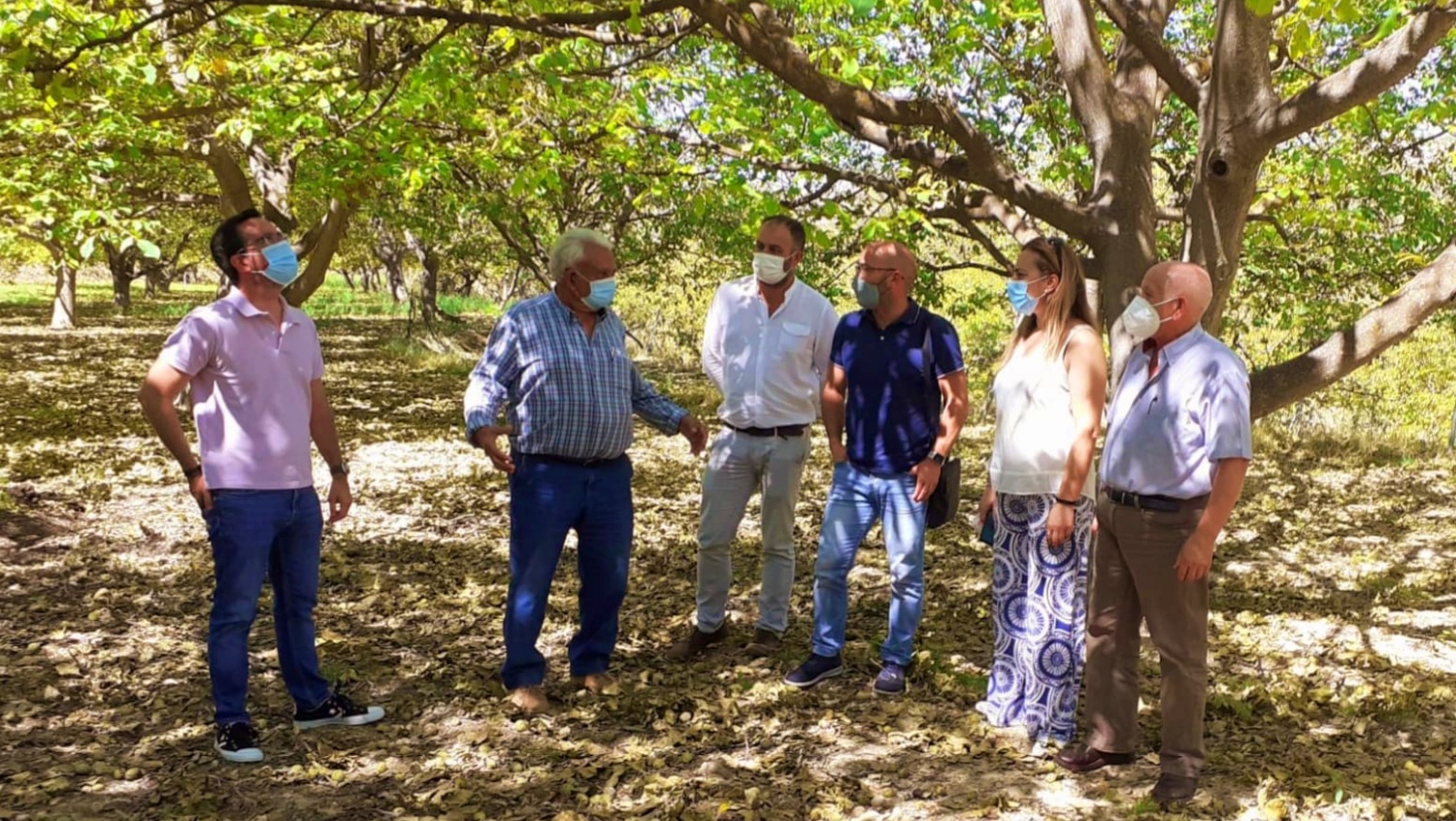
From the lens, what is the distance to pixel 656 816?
383 cm

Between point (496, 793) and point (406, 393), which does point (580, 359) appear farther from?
point (406, 393)

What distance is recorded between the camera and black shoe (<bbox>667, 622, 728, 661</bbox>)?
18.1 ft

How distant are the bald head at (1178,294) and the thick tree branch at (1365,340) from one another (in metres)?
1.55

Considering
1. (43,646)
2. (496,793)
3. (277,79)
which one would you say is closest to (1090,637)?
(496,793)

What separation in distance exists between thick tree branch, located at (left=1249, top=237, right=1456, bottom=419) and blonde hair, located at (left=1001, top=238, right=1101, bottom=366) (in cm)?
138

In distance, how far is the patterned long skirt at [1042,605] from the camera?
4234 millimetres

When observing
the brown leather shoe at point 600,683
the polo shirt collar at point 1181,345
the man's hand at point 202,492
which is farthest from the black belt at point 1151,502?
the man's hand at point 202,492

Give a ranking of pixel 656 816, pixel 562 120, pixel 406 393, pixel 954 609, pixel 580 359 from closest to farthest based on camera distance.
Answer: pixel 656 816 < pixel 580 359 < pixel 954 609 < pixel 562 120 < pixel 406 393

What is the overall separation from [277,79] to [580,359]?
6090 millimetres

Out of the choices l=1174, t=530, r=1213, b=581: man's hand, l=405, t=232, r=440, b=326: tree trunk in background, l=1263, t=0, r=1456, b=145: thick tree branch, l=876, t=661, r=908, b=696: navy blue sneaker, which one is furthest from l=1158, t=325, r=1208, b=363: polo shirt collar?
l=405, t=232, r=440, b=326: tree trunk in background

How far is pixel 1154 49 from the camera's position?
5.18 m

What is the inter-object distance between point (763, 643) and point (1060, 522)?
195 cm

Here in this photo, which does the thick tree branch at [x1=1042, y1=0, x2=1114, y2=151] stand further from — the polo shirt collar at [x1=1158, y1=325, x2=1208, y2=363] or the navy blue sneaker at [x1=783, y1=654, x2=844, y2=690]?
the navy blue sneaker at [x1=783, y1=654, x2=844, y2=690]

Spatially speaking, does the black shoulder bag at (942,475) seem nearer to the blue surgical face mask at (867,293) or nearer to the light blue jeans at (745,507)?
the blue surgical face mask at (867,293)
